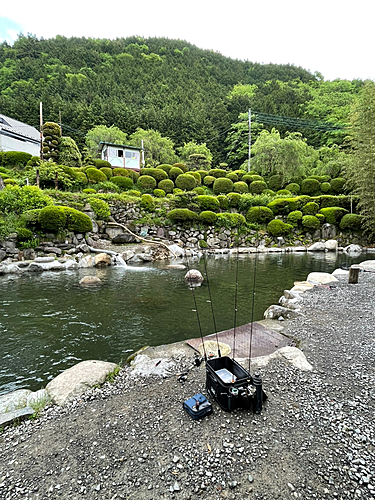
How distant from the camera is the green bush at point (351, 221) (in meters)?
18.9

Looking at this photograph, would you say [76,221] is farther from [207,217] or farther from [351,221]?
[351,221]

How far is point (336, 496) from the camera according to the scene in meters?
1.68

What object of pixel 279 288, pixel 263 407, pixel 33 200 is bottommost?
pixel 279 288

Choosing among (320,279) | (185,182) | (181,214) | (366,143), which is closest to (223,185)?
(185,182)

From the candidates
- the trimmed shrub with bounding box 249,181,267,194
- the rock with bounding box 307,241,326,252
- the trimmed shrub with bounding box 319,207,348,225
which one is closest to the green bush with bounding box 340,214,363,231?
the trimmed shrub with bounding box 319,207,348,225

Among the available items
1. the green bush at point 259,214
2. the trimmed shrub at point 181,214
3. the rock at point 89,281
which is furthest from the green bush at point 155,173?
the rock at point 89,281

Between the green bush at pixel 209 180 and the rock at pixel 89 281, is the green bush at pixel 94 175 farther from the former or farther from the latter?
the rock at pixel 89 281

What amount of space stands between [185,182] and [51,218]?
47.0 ft

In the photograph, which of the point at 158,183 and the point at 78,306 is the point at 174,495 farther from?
the point at 158,183

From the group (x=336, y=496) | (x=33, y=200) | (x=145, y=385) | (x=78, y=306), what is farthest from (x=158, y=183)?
(x=336, y=496)

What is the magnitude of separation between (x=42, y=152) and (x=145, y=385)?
74.1 feet

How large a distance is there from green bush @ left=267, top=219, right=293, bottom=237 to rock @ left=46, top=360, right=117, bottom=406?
1819cm

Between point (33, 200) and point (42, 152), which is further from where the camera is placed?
point (42, 152)

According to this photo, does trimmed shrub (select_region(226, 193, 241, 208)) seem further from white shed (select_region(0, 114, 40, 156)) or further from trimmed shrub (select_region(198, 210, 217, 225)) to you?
white shed (select_region(0, 114, 40, 156))
